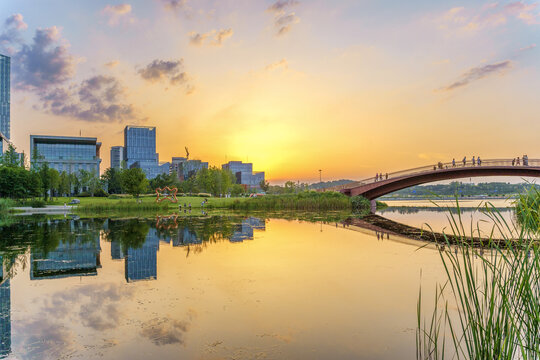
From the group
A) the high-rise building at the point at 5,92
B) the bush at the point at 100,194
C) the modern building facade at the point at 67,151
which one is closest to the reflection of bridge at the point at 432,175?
the bush at the point at 100,194

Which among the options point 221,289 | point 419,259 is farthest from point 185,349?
point 419,259

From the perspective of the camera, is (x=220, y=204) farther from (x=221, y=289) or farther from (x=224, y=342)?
(x=224, y=342)

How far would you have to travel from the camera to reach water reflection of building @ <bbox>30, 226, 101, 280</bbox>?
32.3ft

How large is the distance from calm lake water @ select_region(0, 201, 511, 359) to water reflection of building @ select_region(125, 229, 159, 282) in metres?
0.04

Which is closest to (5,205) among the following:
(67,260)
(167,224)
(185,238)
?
(167,224)

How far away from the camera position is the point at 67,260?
11.7 meters

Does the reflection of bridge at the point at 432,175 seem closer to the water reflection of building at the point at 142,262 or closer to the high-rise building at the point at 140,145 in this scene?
the water reflection of building at the point at 142,262

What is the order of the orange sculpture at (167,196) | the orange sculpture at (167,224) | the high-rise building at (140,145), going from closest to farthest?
1. the orange sculpture at (167,224)
2. the orange sculpture at (167,196)
3. the high-rise building at (140,145)

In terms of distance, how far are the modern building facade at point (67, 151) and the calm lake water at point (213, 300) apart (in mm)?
88146

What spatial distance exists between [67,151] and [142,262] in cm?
9650

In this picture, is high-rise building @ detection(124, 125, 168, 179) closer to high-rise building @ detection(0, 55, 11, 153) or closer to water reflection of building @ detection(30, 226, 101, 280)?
high-rise building @ detection(0, 55, 11, 153)

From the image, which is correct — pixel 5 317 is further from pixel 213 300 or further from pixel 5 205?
pixel 5 205

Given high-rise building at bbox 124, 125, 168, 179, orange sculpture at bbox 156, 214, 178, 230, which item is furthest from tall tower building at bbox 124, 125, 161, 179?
orange sculpture at bbox 156, 214, 178, 230

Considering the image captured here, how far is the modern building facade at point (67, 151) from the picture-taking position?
89750 mm
